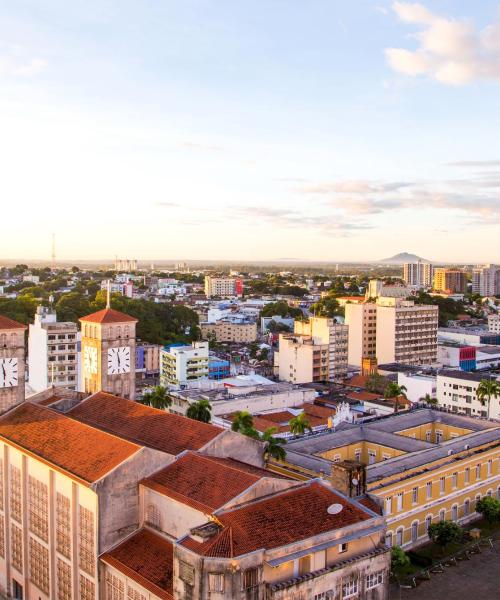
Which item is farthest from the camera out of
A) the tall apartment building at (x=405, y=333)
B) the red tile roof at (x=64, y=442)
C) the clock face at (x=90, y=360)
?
the tall apartment building at (x=405, y=333)

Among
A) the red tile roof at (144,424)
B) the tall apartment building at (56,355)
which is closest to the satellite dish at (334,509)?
the red tile roof at (144,424)

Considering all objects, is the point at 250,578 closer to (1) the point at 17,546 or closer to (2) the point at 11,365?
(1) the point at 17,546

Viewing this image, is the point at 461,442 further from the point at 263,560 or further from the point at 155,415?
the point at 263,560

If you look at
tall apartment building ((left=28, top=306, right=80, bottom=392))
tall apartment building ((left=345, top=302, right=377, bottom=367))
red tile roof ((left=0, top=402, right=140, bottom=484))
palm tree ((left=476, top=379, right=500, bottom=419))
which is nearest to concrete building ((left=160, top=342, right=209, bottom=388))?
tall apartment building ((left=28, top=306, right=80, bottom=392))

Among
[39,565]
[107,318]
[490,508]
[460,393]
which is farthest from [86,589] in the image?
[460,393]

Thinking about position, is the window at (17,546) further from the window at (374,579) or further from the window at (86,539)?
the window at (374,579)

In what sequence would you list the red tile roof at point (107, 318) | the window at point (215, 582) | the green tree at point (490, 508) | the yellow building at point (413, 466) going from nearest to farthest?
the window at point (215, 582) < the yellow building at point (413, 466) < the red tile roof at point (107, 318) < the green tree at point (490, 508)
